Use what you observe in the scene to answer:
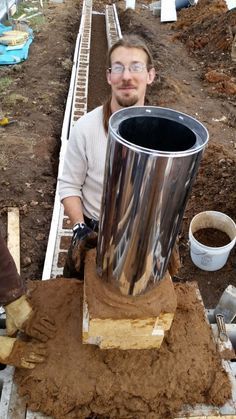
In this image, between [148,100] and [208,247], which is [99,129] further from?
[148,100]

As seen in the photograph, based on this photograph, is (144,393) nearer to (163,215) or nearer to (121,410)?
(121,410)

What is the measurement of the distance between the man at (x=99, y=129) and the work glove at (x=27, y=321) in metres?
0.51

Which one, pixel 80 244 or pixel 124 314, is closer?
pixel 124 314

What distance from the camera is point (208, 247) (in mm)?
4074

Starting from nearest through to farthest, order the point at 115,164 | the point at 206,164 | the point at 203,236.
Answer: the point at 115,164
the point at 203,236
the point at 206,164

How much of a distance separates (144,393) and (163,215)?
84cm

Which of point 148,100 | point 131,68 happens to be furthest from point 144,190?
point 148,100

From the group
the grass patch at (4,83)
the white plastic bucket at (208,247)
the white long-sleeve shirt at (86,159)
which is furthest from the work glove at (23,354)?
the grass patch at (4,83)

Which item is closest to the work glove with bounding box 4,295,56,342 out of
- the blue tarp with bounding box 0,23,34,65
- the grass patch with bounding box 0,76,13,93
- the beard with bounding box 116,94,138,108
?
the beard with bounding box 116,94,138,108

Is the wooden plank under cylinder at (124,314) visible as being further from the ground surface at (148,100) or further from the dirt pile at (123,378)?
the ground surface at (148,100)

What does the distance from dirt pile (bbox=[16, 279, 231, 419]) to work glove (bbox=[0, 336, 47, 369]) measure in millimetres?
36

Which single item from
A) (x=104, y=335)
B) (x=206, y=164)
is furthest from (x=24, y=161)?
(x=104, y=335)

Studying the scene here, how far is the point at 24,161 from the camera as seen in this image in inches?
230

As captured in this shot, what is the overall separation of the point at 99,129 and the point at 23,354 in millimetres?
1482
